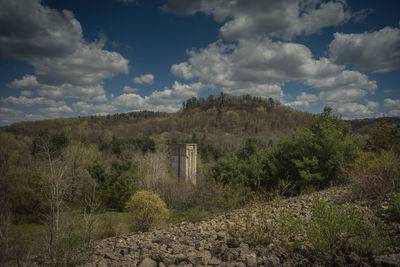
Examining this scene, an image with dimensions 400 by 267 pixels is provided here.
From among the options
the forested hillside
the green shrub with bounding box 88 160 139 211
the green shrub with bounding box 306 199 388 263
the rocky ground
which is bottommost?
the green shrub with bounding box 88 160 139 211

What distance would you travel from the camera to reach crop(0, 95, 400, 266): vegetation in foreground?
10.5 feet

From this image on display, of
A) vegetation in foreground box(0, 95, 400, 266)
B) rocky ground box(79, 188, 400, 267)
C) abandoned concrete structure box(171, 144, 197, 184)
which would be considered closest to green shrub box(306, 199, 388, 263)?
vegetation in foreground box(0, 95, 400, 266)

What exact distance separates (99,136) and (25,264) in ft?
134

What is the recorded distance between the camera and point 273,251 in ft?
10.0

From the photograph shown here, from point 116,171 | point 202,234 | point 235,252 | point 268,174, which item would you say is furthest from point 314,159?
point 116,171

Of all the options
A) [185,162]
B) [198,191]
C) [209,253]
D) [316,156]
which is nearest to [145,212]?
[209,253]

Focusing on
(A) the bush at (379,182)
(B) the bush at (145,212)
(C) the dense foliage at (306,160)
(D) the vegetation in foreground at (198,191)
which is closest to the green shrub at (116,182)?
(D) the vegetation in foreground at (198,191)

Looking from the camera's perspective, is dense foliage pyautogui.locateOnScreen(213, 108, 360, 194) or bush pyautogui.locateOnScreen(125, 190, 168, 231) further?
dense foliage pyautogui.locateOnScreen(213, 108, 360, 194)

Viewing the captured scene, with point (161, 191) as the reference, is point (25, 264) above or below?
above

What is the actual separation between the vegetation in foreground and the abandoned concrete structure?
1.00 m

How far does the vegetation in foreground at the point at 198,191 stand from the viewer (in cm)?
320

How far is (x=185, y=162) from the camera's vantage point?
566 inches

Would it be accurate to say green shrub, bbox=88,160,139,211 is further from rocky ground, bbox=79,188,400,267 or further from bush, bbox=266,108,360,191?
bush, bbox=266,108,360,191

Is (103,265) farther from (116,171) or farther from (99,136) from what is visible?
(99,136)
